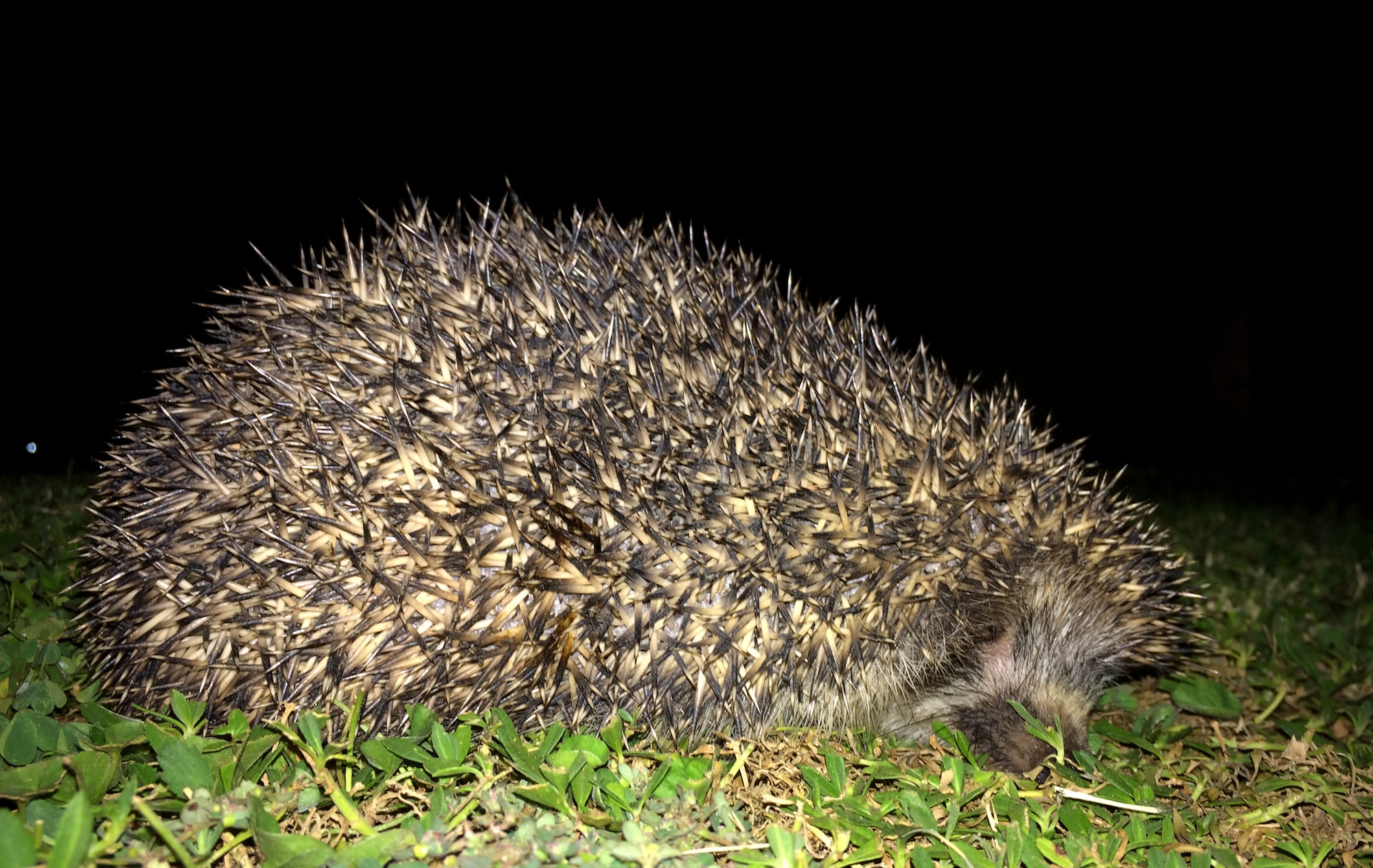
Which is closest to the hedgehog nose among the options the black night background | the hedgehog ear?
the hedgehog ear

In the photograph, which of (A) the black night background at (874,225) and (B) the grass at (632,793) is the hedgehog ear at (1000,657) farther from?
(A) the black night background at (874,225)

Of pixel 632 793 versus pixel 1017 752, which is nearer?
pixel 632 793

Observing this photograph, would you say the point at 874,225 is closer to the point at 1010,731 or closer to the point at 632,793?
the point at 1010,731

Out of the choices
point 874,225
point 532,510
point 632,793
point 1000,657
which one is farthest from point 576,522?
point 874,225

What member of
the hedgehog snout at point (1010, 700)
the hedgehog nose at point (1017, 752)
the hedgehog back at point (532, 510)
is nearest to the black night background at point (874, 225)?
the hedgehog back at point (532, 510)

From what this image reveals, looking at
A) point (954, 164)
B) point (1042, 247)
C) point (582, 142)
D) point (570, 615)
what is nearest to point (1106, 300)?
point (1042, 247)

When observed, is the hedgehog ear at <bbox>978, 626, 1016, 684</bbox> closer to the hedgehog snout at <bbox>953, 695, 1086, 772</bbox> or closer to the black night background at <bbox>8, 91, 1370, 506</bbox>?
the hedgehog snout at <bbox>953, 695, 1086, 772</bbox>
